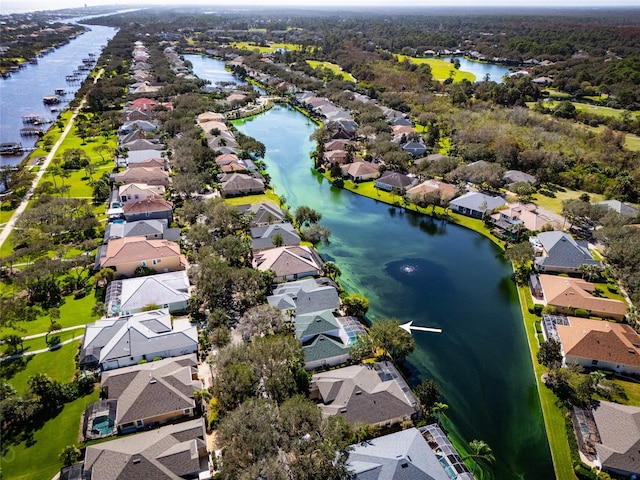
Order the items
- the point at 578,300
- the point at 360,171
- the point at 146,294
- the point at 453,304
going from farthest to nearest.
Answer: the point at 360,171
the point at 453,304
the point at 578,300
the point at 146,294

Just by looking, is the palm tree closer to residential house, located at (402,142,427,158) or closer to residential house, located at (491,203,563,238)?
residential house, located at (491,203,563,238)

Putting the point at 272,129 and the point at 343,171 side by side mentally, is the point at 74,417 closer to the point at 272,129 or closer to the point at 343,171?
the point at 343,171

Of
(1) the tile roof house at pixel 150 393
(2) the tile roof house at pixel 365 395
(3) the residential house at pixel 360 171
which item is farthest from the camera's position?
(3) the residential house at pixel 360 171

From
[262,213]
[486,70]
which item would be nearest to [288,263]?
[262,213]

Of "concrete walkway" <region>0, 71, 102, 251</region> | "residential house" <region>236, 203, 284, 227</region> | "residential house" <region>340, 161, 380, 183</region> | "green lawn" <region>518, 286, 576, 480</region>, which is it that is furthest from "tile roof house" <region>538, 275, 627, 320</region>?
"concrete walkway" <region>0, 71, 102, 251</region>

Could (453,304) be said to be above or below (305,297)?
below

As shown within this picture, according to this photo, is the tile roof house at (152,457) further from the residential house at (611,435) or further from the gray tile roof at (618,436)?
the gray tile roof at (618,436)

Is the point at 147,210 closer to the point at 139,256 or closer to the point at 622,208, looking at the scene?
the point at 139,256

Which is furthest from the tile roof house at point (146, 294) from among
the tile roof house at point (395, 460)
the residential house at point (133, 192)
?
the tile roof house at point (395, 460)
